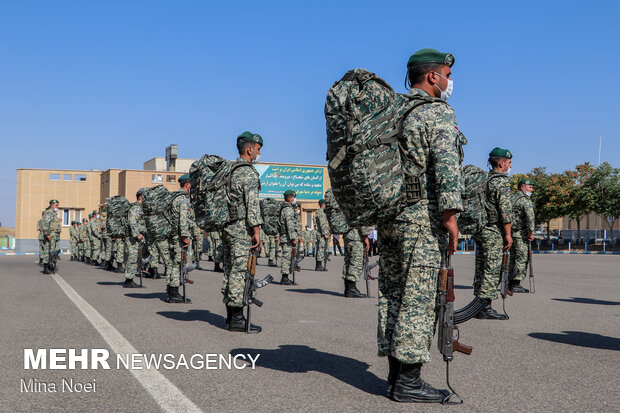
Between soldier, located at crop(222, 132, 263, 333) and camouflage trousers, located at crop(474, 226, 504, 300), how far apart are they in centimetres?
311

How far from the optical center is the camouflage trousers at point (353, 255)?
35.4ft

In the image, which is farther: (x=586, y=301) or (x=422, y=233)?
(x=586, y=301)

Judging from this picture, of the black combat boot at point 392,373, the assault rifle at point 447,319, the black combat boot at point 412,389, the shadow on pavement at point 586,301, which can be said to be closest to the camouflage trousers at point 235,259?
the black combat boot at point 392,373

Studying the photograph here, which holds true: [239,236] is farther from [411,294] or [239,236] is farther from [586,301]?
[586,301]

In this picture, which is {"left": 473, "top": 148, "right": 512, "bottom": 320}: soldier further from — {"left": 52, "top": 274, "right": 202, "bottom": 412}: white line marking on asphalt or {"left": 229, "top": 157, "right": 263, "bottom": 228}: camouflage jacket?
{"left": 52, "top": 274, "right": 202, "bottom": 412}: white line marking on asphalt

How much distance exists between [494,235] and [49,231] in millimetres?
13398

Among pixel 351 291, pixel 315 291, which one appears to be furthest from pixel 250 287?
pixel 315 291

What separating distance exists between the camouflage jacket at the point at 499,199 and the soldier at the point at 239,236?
3.17 metres

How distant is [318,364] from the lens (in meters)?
5.07

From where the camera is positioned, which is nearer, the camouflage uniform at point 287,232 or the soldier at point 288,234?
the soldier at point 288,234

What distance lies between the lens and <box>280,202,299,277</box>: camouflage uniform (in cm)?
1445

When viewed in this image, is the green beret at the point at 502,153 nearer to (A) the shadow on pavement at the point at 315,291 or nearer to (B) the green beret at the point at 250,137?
(B) the green beret at the point at 250,137

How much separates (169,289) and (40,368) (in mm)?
5009

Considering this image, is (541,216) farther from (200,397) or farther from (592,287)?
(200,397)
